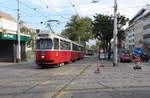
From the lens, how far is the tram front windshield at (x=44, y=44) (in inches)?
982

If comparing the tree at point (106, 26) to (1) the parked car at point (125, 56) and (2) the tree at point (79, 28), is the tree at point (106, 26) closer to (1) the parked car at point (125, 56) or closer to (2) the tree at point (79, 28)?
(1) the parked car at point (125, 56)

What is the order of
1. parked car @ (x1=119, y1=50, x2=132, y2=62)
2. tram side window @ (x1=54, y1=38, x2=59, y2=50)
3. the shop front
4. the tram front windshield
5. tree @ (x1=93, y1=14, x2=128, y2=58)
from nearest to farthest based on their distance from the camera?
1. the tram front windshield
2. tram side window @ (x1=54, y1=38, x2=59, y2=50)
3. the shop front
4. parked car @ (x1=119, y1=50, x2=132, y2=62)
5. tree @ (x1=93, y1=14, x2=128, y2=58)

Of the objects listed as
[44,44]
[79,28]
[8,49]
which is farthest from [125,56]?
[79,28]

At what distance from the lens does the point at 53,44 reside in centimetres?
2506

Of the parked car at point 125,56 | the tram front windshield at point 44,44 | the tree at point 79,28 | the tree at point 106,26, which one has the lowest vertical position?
the parked car at point 125,56

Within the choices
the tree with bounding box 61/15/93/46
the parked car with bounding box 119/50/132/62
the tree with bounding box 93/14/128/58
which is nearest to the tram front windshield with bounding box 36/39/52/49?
the parked car with bounding box 119/50/132/62

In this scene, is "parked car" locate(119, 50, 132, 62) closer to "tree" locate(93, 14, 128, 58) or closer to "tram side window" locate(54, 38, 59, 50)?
"tree" locate(93, 14, 128, 58)

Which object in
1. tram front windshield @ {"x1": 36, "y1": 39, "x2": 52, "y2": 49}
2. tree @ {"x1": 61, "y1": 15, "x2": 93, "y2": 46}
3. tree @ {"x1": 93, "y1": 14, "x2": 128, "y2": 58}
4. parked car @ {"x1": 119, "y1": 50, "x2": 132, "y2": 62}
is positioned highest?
tree @ {"x1": 61, "y1": 15, "x2": 93, "y2": 46}

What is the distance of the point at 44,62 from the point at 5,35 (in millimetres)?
13066

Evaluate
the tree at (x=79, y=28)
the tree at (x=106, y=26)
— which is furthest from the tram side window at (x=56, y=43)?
the tree at (x=79, y=28)

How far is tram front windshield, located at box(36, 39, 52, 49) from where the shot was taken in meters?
24.9

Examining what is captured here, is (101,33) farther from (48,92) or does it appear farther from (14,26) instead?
(48,92)

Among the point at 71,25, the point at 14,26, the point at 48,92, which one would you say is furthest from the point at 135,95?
the point at 71,25

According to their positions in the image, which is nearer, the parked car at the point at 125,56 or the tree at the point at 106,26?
the parked car at the point at 125,56
